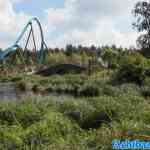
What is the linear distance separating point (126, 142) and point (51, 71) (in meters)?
40.3

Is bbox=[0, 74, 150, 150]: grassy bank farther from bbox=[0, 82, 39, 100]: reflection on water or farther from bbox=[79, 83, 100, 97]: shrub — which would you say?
bbox=[79, 83, 100, 97]: shrub

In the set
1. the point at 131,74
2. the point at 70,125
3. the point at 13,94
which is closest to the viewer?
the point at 70,125

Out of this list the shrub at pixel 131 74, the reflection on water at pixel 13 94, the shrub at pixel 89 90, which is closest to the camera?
the reflection on water at pixel 13 94

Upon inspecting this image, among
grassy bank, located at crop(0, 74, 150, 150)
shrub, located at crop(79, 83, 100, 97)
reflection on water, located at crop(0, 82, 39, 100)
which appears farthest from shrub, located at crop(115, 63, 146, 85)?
grassy bank, located at crop(0, 74, 150, 150)

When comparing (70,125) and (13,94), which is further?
(13,94)

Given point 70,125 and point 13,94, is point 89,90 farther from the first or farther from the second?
point 70,125

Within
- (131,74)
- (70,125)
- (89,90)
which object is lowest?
(89,90)

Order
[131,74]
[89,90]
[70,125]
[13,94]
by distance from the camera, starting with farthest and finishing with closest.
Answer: [131,74]
[13,94]
[89,90]
[70,125]

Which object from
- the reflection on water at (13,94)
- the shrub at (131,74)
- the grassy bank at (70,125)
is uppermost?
the grassy bank at (70,125)

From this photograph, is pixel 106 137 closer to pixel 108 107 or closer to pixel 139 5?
pixel 108 107

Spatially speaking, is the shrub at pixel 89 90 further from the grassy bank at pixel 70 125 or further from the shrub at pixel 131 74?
the grassy bank at pixel 70 125

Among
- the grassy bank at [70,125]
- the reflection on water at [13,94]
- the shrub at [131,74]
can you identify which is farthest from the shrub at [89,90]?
the grassy bank at [70,125]

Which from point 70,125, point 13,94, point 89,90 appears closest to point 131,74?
point 89,90

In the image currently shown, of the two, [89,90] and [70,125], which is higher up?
[70,125]
